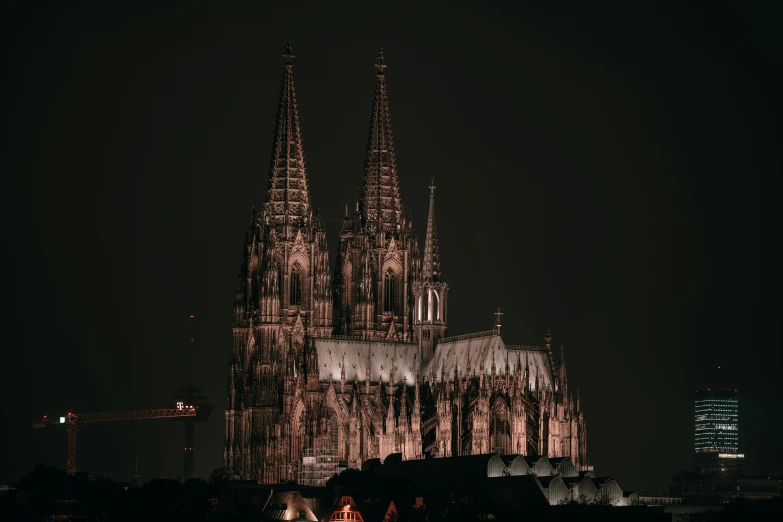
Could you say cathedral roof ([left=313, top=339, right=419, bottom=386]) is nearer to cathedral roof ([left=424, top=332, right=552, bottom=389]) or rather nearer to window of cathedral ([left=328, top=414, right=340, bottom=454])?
cathedral roof ([left=424, top=332, right=552, bottom=389])

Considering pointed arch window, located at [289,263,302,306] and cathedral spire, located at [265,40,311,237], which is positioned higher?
cathedral spire, located at [265,40,311,237]

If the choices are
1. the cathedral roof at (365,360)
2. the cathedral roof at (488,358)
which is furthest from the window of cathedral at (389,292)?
the cathedral roof at (488,358)

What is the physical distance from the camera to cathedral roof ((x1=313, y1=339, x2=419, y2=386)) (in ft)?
503

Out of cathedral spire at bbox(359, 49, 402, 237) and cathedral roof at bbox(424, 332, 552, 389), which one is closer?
cathedral roof at bbox(424, 332, 552, 389)

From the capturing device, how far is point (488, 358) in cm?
14900

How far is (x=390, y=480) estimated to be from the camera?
135375mm

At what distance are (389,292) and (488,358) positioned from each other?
1660 cm

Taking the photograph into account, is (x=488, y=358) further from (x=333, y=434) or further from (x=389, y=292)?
(x=389, y=292)

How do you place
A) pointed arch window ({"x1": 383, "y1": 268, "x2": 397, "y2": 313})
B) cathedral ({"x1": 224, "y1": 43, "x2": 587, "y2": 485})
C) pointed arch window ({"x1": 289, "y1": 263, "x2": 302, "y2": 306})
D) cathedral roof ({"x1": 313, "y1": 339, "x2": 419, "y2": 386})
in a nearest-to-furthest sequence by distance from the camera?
cathedral ({"x1": 224, "y1": 43, "x2": 587, "y2": 485}), cathedral roof ({"x1": 313, "y1": 339, "x2": 419, "y2": 386}), pointed arch window ({"x1": 289, "y1": 263, "x2": 302, "y2": 306}), pointed arch window ({"x1": 383, "y1": 268, "x2": 397, "y2": 313})

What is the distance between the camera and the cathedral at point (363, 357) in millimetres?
145500

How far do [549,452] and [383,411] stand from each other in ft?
44.8

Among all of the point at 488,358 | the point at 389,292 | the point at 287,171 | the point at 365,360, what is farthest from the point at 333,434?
the point at 287,171

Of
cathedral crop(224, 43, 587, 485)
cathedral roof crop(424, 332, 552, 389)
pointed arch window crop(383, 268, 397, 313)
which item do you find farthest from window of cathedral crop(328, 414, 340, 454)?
pointed arch window crop(383, 268, 397, 313)

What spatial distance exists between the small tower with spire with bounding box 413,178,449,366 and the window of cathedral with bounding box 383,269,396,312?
360 cm
